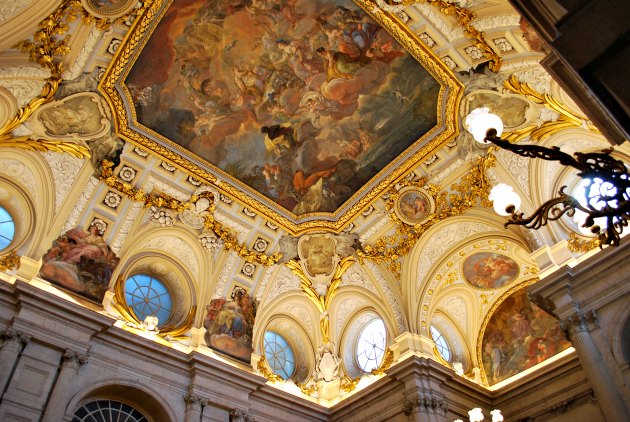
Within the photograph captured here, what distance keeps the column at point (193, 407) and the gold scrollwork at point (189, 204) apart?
408 centimetres

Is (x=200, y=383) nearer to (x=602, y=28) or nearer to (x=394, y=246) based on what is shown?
(x=394, y=246)

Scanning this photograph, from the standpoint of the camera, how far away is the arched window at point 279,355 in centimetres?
1514

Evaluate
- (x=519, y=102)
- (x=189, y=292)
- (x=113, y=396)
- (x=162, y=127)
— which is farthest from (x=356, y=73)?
(x=113, y=396)

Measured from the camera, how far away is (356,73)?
1261cm

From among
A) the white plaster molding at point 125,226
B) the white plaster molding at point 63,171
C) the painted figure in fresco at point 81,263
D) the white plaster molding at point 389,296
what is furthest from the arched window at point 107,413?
the white plaster molding at point 389,296

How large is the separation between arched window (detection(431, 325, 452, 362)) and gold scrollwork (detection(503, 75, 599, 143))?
6303 mm

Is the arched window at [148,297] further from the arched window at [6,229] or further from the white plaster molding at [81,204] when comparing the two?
the arched window at [6,229]

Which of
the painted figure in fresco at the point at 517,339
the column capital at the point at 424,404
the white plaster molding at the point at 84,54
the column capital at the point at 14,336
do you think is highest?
the white plaster molding at the point at 84,54

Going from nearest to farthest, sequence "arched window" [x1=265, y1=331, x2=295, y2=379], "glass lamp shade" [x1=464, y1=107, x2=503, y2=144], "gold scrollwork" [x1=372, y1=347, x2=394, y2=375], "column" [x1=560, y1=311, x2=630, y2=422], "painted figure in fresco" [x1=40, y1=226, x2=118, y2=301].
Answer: "glass lamp shade" [x1=464, y1=107, x2=503, y2=144], "column" [x1=560, y1=311, x2=630, y2=422], "painted figure in fresco" [x1=40, y1=226, x2=118, y2=301], "gold scrollwork" [x1=372, y1=347, x2=394, y2=375], "arched window" [x1=265, y1=331, x2=295, y2=379]

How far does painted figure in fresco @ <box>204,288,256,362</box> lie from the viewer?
13.7 m

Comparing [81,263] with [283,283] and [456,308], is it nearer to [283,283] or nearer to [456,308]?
[283,283]

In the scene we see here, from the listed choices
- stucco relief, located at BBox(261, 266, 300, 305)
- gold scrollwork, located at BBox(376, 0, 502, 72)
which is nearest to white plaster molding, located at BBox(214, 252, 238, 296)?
stucco relief, located at BBox(261, 266, 300, 305)

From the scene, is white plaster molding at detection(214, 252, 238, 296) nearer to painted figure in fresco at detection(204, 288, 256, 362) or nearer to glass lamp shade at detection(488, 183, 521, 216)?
painted figure in fresco at detection(204, 288, 256, 362)

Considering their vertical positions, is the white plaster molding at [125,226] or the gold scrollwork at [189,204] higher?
the gold scrollwork at [189,204]
